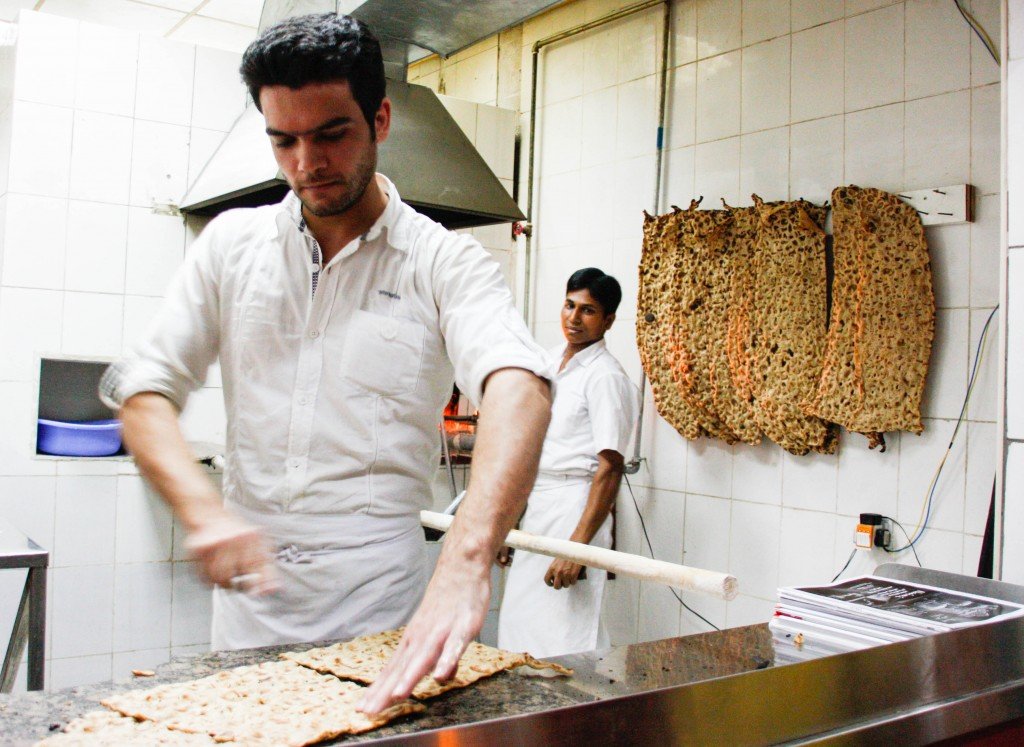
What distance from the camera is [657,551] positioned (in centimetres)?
386

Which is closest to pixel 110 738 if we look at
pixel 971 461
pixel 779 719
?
pixel 779 719

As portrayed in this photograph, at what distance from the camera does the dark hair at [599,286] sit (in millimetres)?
3467

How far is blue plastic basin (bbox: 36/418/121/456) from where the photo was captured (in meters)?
3.32

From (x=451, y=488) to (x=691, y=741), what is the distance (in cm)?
291

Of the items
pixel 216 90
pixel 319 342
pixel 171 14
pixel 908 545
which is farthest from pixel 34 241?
pixel 908 545

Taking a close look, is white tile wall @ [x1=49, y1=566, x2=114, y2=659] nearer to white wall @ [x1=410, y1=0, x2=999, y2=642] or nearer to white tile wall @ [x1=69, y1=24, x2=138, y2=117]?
white tile wall @ [x1=69, y1=24, x2=138, y2=117]

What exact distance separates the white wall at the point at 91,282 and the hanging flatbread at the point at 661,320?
182 cm

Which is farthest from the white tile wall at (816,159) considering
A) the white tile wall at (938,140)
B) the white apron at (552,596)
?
the white apron at (552,596)

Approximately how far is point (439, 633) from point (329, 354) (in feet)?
2.08

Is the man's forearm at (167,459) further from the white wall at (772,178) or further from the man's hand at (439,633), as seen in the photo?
the white wall at (772,178)

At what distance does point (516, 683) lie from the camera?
126 cm

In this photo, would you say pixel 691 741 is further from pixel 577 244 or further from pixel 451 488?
pixel 577 244

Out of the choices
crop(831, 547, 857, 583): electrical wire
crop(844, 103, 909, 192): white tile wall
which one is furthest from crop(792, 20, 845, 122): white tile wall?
crop(831, 547, 857, 583): electrical wire

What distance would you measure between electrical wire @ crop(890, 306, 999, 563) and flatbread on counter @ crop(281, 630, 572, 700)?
201cm
